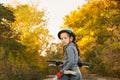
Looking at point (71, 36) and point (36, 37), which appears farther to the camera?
point (36, 37)

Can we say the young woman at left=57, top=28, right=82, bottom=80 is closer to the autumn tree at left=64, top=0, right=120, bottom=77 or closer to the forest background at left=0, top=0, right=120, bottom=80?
the forest background at left=0, top=0, right=120, bottom=80

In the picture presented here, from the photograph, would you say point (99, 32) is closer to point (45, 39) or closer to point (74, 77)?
point (45, 39)

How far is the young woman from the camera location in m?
5.07

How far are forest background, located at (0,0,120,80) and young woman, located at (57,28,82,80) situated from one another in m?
20.2

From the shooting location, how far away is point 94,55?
48250 millimetres

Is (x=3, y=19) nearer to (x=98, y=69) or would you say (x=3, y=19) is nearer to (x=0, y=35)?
(x=0, y=35)

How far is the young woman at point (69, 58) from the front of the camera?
5066mm

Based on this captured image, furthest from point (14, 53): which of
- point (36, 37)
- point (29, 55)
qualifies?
point (36, 37)

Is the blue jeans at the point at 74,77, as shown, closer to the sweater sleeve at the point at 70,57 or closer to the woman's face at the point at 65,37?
the sweater sleeve at the point at 70,57

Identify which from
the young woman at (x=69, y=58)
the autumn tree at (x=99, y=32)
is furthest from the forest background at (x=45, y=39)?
the young woman at (x=69, y=58)

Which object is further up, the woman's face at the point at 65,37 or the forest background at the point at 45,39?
the forest background at the point at 45,39

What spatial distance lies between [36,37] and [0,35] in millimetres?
17321

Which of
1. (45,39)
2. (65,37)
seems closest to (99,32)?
(45,39)

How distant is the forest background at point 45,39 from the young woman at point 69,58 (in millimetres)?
20157
